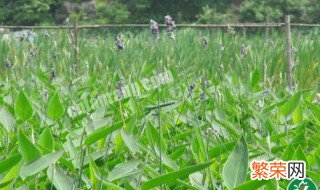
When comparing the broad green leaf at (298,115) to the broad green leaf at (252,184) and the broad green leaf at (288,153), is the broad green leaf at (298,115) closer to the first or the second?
the broad green leaf at (288,153)

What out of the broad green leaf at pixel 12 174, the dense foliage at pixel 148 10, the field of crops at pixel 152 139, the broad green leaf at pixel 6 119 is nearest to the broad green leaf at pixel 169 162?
the field of crops at pixel 152 139

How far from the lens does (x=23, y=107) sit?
1685 mm

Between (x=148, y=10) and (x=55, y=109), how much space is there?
20.1 metres

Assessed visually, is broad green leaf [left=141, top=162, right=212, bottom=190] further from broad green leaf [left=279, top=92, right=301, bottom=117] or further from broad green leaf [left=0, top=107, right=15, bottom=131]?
broad green leaf [left=279, top=92, right=301, bottom=117]

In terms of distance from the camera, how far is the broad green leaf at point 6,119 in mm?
1621

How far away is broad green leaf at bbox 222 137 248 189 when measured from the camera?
1199 millimetres

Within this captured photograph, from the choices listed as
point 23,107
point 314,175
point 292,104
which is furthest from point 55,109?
point 314,175

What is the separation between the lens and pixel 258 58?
4.26 metres

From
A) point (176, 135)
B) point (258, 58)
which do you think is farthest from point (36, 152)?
point (258, 58)

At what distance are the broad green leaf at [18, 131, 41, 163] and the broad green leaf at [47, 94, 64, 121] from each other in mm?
520

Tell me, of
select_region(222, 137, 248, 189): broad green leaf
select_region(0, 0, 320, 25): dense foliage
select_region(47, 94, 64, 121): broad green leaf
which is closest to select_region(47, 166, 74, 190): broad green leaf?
select_region(222, 137, 248, 189): broad green leaf

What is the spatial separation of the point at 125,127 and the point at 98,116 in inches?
15.5

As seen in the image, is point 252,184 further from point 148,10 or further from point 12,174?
point 148,10

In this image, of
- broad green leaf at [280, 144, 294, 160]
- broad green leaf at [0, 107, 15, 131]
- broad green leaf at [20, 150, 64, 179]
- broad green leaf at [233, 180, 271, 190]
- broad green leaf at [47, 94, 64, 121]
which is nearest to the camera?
broad green leaf at [233, 180, 271, 190]
